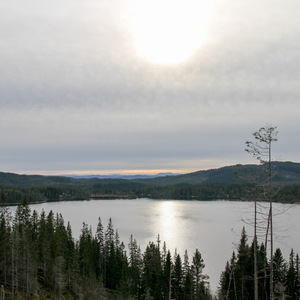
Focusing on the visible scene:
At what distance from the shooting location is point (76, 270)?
41.3 meters

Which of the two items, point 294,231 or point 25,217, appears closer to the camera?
point 25,217

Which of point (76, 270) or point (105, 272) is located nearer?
point (76, 270)

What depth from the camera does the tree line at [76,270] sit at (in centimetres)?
3294

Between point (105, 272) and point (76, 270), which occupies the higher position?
point (76, 270)

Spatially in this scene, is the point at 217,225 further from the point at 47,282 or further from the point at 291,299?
the point at 47,282

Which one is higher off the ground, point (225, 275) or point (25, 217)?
point (25, 217)

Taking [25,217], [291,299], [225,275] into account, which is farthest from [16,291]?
[291,299]

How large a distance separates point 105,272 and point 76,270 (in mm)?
8227

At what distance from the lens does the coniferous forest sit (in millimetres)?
33031

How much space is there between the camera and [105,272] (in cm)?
4812

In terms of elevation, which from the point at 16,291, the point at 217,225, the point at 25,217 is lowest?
the point at 217,225

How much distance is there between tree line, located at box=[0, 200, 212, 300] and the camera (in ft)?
108

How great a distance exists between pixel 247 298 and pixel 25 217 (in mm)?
36321

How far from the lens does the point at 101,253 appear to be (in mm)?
51531
